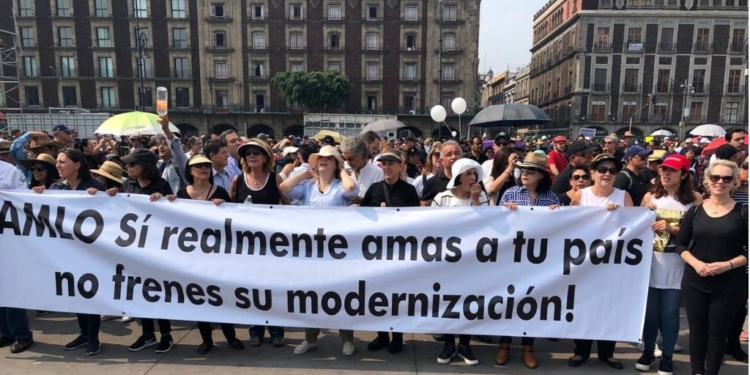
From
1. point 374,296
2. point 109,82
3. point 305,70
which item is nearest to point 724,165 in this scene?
point 374,296

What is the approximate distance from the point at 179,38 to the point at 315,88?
1503 cm

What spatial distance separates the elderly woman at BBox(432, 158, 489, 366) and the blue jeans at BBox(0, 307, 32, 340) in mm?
3425

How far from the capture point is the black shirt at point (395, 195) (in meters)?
3.83

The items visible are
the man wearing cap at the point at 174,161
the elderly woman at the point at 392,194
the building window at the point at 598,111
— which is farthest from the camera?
the building window at the point at 598,111

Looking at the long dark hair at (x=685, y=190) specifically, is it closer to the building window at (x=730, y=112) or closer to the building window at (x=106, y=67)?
the building window at (x=106, y=67)

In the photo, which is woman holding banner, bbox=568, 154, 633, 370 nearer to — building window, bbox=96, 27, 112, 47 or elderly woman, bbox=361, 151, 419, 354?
elderly woman, bbox=361, 151, 419, 354

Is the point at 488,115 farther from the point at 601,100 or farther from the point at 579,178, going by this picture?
the point at 601,100

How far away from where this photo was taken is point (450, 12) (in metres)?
46.3

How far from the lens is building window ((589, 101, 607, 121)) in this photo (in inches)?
2034

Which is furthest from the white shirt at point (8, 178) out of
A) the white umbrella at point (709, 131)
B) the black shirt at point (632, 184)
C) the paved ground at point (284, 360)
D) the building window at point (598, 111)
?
the building window at point (598, 111)

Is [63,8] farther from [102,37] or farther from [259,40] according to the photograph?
[259,40]

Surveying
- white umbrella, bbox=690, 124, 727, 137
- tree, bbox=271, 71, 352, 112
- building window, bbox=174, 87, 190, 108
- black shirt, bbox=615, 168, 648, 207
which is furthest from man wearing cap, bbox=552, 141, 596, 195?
building window, bbox=174, 87, 190, 108

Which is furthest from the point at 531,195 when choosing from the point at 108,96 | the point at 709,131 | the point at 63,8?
the point at 63,8

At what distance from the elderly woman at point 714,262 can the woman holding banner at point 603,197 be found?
514 mm
